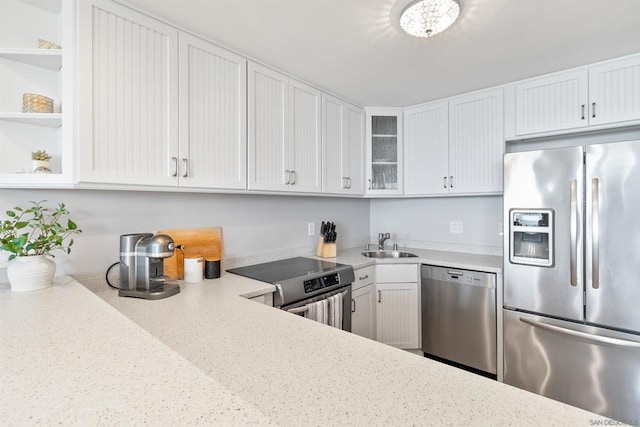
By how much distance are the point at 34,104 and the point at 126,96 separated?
35cm

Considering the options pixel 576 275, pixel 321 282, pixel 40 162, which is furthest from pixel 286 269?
pixel 576 275

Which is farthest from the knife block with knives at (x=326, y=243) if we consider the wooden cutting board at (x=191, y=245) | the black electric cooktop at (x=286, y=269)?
the wooden cutting board at (x=191, y=245)

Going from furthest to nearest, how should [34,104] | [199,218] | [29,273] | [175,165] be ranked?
[199,218]
[175,165]
[34,104]
[29,273]

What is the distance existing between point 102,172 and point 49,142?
37 cm

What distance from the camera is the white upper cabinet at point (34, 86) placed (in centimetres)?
126

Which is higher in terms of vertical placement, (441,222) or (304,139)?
(304,139)

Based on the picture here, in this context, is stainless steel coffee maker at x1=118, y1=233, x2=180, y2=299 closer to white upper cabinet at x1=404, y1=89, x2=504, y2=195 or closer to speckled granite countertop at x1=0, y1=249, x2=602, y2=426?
speckled granite countertop at x1=0, y1=249, x2=602, y2=426

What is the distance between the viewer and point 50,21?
144 centimetres

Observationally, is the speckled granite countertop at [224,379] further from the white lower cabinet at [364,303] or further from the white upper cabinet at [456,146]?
the white upper cabinet at [456,146]

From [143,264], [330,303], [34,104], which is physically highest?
[34,104]

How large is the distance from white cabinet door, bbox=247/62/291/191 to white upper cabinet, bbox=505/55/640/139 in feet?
5.56

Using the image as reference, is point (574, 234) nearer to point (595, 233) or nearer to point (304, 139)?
point (595, 233)

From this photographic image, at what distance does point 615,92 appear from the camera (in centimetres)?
194

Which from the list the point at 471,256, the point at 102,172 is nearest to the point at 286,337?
the point at 102,172
